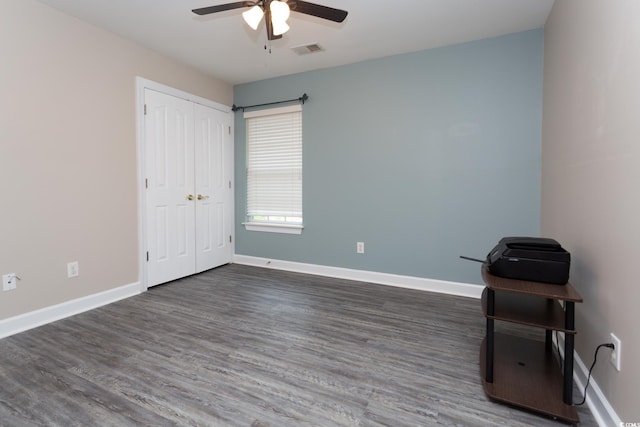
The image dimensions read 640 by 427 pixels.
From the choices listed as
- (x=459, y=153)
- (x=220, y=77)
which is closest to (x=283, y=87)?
(x=220, y=77)

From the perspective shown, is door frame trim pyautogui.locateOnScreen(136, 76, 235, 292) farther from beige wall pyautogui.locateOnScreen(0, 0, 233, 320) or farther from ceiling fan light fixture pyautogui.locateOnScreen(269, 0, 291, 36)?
ceiling fan light fixture pyautogui.locateOnScreen(269, 0, 291, 36)

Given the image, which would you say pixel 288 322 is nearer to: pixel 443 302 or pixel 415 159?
pixel 443 302

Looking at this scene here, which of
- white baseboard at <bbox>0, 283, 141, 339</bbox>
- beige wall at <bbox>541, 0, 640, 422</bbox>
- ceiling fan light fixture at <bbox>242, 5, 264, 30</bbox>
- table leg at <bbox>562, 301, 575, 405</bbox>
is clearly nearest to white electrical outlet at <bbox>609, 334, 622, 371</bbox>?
beige wall at <bbox>541, 0, 640, 422</bbox>

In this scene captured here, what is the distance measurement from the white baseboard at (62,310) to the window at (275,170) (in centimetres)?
170

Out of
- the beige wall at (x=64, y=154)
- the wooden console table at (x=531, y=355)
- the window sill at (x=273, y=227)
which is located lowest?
the wooden console table at (x=531, y=355)

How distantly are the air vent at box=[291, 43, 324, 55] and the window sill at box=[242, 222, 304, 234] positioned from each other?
1989mm

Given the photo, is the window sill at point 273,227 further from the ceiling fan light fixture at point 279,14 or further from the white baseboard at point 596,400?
the white baseboard at point 596,400

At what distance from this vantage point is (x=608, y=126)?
4.81 feet

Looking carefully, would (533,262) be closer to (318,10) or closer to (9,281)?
(318,10)

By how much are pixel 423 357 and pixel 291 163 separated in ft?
9.08

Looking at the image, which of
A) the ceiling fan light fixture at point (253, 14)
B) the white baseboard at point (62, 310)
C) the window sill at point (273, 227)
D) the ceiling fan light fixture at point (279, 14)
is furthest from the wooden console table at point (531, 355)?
the white baseboard at point (62, 310)

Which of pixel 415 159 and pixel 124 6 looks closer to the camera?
pixel 124 6

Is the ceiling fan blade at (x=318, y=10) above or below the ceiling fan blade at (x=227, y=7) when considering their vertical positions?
below

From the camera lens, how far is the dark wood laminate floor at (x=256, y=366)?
147cm
